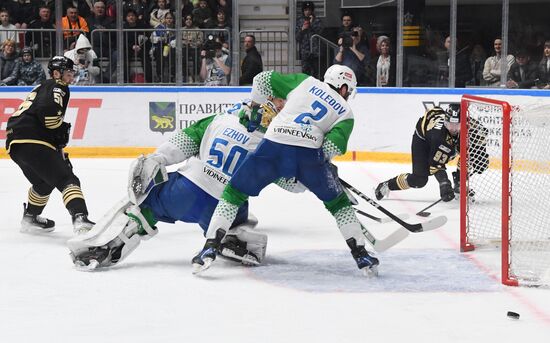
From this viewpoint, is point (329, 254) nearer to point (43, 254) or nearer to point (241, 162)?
point (241, 162)

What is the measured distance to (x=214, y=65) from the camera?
11242 millimetres

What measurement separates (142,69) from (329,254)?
5.99 meters

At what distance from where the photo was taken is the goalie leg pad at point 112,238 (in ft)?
17.0

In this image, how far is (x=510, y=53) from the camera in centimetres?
1041

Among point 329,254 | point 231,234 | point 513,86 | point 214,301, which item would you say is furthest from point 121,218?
point 513,86

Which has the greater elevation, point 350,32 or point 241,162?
point 350,32

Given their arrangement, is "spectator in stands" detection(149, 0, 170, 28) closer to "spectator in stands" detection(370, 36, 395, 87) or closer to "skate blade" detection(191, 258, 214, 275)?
"spectator in stands" detection(370, 36, 395, 87)

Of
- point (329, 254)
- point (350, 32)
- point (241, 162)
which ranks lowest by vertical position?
point (329, 254)

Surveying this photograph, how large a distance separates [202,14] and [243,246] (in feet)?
21.0

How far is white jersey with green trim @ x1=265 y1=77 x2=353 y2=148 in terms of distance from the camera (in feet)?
16.3

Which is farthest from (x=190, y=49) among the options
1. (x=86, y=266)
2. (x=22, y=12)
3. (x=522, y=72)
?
(x=86, y=266)

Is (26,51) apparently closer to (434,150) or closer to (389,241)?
(434,150)

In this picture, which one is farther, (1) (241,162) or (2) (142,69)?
(2) (142,69)

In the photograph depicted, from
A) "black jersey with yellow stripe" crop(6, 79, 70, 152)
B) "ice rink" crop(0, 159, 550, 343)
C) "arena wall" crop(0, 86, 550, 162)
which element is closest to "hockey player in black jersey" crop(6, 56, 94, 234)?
"black jersey with yellow stripe" crop(6, 79, 70, 152)
